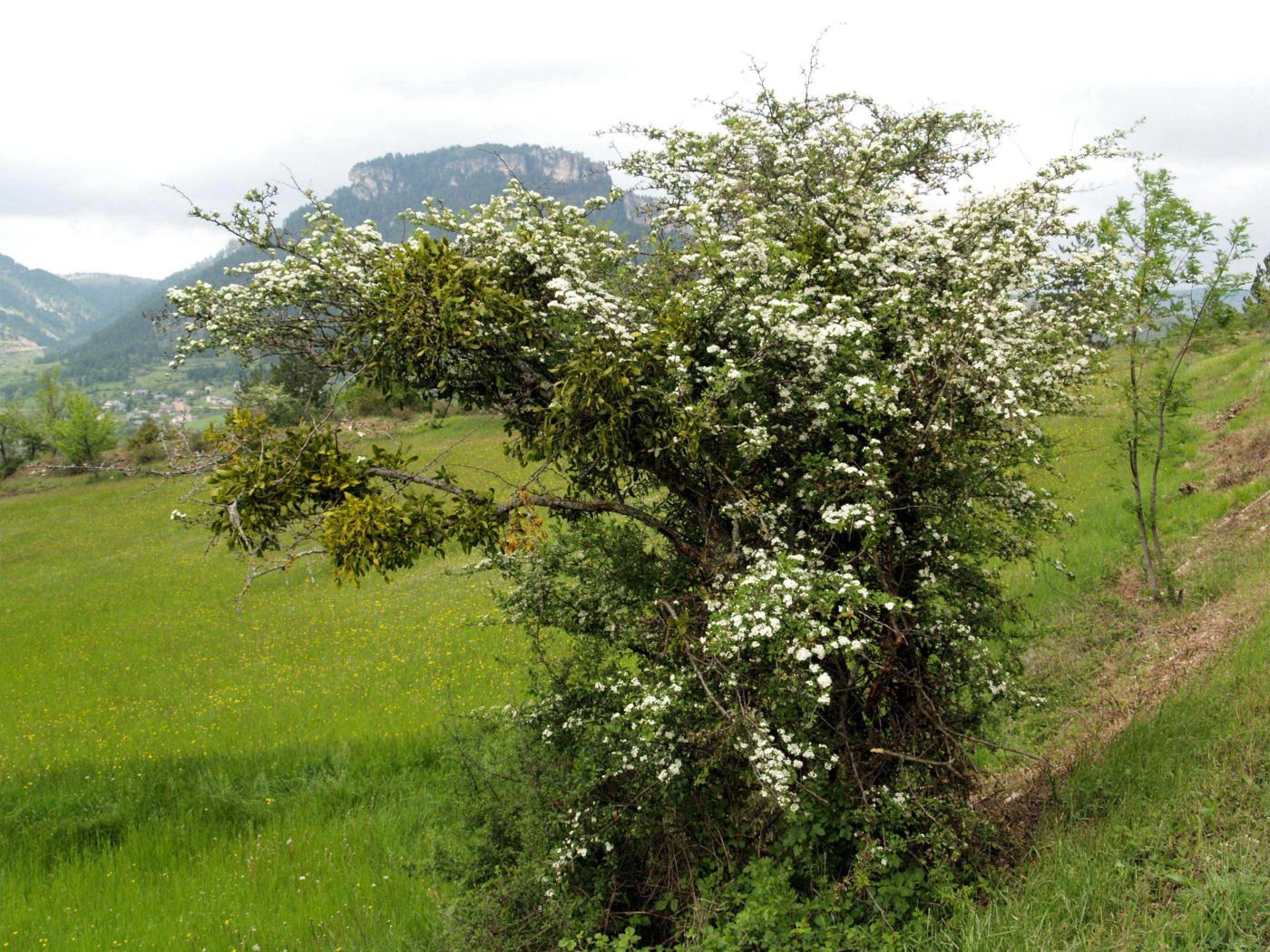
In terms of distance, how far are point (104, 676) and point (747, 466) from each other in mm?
16765

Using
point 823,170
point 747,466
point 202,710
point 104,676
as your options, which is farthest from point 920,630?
point 104,676

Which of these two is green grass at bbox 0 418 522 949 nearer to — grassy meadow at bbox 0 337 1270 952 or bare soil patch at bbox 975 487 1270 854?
grassy meadow at bbox 0 337 1270 952

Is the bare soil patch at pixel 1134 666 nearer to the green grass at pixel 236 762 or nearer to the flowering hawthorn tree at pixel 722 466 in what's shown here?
the flowering hawthorn tree at pixel 722 466

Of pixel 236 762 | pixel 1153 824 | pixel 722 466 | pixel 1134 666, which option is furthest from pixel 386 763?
pixel 1134 666

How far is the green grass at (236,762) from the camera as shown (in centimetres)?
887

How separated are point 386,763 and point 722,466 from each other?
8217mm

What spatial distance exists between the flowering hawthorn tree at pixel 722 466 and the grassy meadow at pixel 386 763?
1253mm

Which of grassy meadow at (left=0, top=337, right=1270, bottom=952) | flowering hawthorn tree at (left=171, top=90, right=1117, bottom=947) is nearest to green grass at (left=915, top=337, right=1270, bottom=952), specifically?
grassy meadow at (left=0, top=337, right=1270, bottom=952)

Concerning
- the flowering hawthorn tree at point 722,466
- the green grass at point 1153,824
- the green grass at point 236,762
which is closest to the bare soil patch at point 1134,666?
the green grass at point 1153,824

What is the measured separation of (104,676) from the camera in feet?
Answer: 58.4

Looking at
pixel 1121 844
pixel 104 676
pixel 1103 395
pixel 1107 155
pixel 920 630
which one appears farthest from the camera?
pixel 1103 395

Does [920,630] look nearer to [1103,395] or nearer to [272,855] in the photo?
[272,855]

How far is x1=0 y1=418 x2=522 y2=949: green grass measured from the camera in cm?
887

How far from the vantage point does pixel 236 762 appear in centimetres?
1259
